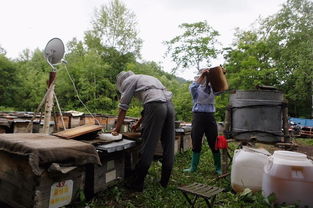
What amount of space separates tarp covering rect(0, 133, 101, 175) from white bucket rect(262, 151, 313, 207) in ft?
6.71

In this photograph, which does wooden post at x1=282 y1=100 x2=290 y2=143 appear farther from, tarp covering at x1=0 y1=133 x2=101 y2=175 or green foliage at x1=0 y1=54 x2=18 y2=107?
green foliage at x1=0 y1=54 x2=18 y2=107

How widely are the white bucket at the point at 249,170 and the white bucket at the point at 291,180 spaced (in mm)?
282

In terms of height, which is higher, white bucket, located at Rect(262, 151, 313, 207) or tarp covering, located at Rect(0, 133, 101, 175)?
tarp covering, located at Rect(0, 133, 101, 175)

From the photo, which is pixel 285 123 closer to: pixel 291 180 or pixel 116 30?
pixel 291 180

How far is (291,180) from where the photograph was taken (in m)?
2.80

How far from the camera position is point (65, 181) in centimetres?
249

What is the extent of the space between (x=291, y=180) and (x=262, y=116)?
1.07 m

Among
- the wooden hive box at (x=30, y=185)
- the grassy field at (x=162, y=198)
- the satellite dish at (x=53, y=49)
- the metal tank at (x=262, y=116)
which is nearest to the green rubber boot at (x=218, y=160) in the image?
the grassy field at (x=162, y=198)

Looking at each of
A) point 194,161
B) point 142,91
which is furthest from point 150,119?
point 194,161

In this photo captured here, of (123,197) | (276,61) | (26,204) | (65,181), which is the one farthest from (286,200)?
(276,61)

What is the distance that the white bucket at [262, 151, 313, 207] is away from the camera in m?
2.77

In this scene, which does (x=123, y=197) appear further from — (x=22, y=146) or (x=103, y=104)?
(x=103, y=104)

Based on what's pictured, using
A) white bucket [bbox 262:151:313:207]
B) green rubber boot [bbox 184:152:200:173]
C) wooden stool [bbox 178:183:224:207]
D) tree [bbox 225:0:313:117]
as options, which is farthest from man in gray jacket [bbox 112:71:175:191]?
tree [bbox 225:0:313:117]

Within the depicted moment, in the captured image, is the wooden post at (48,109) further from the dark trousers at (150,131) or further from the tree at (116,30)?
the tree at (116,30)
